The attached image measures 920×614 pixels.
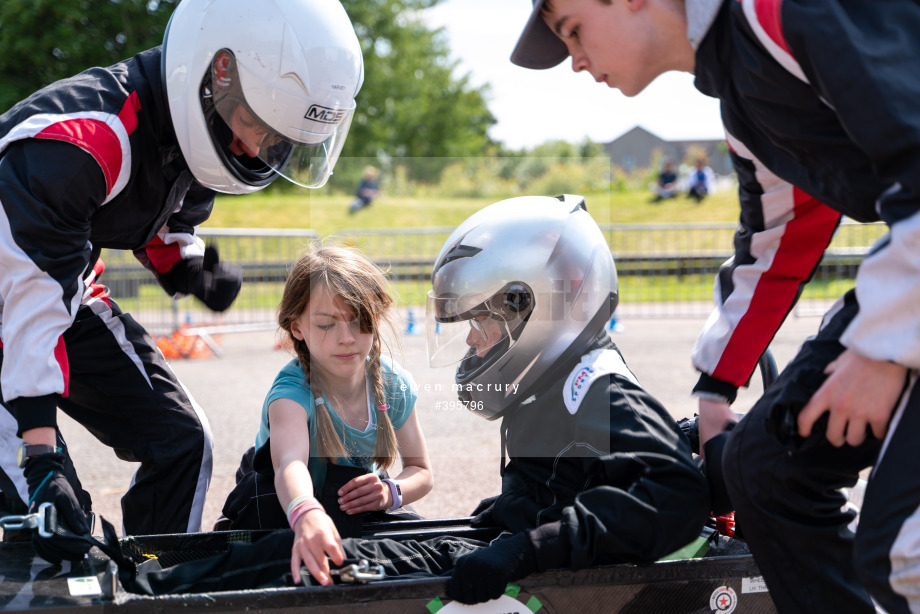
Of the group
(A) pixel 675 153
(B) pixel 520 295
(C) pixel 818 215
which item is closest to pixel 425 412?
(B) pixel 520 295

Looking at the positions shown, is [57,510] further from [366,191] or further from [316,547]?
[366,191]

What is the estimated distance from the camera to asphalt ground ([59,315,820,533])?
4.06 m

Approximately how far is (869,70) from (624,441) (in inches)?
38.0

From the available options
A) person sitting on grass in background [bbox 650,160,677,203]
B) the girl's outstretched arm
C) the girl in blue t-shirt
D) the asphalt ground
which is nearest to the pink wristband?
the girl's outstretched arm

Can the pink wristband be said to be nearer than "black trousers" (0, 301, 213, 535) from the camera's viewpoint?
Yes

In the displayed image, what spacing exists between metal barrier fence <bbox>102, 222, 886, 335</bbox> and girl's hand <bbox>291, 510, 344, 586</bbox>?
14.4 ft

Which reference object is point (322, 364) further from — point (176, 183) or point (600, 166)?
point (600, 166)

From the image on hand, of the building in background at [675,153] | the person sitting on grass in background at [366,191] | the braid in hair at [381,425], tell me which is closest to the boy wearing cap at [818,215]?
the braid in hair at [381,425]

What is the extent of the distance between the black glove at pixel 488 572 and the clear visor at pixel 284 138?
1.35 m

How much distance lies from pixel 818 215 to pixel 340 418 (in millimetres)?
1420

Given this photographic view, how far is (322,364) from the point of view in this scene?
100 inches

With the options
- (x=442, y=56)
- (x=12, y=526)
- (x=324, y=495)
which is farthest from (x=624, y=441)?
(x=442, y=56)

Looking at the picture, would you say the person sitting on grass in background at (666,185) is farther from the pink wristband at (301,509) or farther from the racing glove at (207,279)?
the pink wristband at (301,509)

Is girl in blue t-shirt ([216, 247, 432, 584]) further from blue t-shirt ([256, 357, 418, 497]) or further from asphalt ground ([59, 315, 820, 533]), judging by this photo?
asphalt ground ([59, 315, 820, 533])
